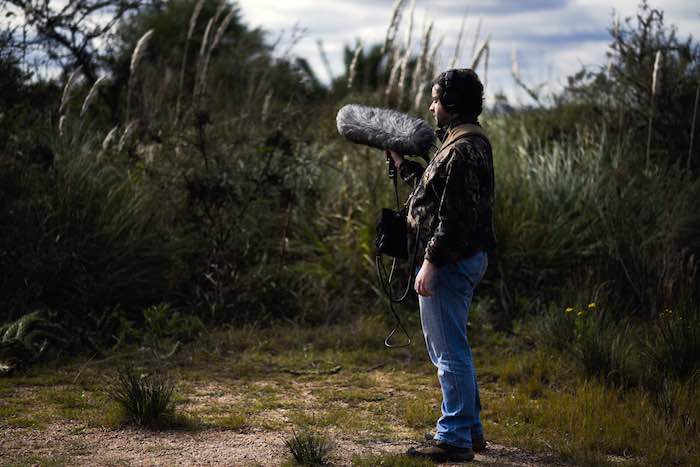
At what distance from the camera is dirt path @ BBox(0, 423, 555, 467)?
470 cm

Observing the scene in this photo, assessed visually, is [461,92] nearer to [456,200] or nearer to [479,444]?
[456,200]

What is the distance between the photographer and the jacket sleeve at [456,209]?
4281 mm

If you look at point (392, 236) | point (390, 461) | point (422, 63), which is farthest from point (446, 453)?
point (422, 63)

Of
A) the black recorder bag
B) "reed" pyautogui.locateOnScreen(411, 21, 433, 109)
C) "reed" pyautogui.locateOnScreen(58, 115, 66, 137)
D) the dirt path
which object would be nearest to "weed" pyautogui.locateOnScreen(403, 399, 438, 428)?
the dirt path

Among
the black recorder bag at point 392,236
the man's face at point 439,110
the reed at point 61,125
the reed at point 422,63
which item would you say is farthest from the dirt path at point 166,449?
the reed at point 422,63

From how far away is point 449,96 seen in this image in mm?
4469

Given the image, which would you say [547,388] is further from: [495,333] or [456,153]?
[456,153]

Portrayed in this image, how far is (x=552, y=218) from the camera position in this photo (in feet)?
28.1

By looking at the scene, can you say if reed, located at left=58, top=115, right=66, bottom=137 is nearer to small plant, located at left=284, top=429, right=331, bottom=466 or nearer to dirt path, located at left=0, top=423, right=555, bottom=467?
dirt path, located at left=0, top=423, right=555, bottom=467

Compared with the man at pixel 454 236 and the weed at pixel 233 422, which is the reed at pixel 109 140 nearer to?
the weed at pixel 233 422

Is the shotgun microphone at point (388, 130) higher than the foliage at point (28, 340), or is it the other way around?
the shotgun microphone at point (388, 130)

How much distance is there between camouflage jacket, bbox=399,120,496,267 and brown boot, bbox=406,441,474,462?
0.97 metres

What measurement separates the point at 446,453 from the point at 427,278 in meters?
0.93

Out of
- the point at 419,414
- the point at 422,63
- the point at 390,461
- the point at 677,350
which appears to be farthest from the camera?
the point at 422,63
